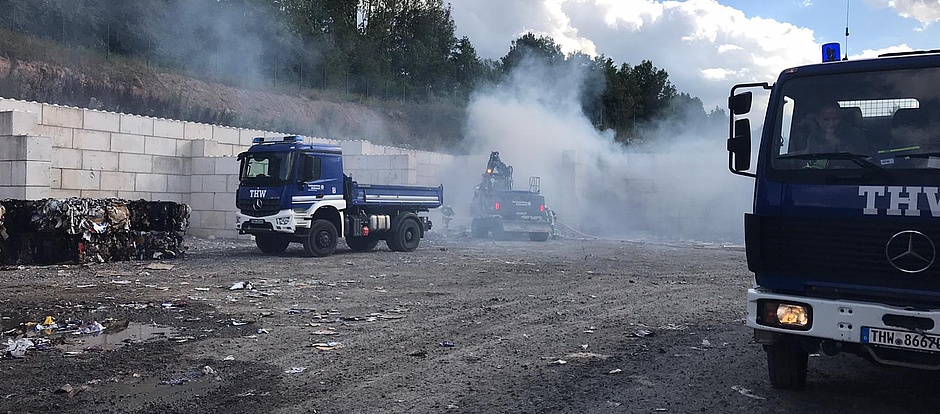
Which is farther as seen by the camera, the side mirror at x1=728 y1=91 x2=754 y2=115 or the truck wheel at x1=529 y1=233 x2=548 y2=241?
the truck wheel at x1=529 y1=233 x2=548 y2=241

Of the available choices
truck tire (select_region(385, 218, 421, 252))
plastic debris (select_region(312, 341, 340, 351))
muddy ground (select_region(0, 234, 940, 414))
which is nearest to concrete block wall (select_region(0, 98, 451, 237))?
truck tire (select_region(385, 218, 421, 252))

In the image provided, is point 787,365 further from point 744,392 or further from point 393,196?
point 393,196

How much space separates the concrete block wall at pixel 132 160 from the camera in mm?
15734

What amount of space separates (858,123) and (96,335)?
22.4 feet

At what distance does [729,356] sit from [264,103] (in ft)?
118

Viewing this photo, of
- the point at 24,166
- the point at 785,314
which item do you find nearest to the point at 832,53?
the point at 785,314

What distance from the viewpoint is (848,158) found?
4.68 m

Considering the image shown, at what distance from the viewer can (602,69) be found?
174 ft

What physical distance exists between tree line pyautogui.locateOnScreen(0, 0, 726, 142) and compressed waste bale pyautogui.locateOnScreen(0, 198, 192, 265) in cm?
2321

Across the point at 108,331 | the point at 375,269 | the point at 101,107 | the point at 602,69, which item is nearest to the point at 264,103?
the point at 101,107

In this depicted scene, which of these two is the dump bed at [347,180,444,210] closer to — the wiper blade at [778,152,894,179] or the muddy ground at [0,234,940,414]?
the muddy ground at [0,234,940,414]

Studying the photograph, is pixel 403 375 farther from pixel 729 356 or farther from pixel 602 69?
pixel 602 69

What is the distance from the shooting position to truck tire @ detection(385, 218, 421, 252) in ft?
56.7

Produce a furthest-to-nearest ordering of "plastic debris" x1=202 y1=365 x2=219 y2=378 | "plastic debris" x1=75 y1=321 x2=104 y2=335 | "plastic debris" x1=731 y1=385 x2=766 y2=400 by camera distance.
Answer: "plastic debris" x1=75 y1=321 x2=104 y2=335 → "plastic debris" x1=202 y1=365 x2=219 y2=378 → "plastic debris" x1=731 y1=385 x2=766 y2=400
